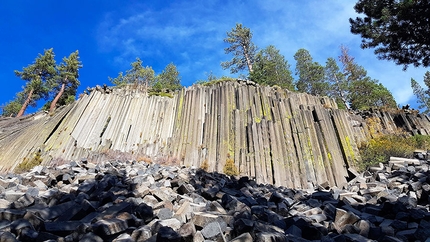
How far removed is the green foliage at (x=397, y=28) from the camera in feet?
26.5

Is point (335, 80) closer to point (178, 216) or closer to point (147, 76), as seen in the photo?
point (147, 76)

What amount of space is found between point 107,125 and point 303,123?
866cm

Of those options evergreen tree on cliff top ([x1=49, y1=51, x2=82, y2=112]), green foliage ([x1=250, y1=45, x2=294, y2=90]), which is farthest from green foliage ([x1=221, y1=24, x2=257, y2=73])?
evergreen tree on cliff top ([x1=49, y1=51, x2=82, y2=112])

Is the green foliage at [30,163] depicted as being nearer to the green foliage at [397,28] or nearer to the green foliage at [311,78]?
the green foliage at [397,28]

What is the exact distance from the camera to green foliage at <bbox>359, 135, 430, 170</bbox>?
894 centimetres

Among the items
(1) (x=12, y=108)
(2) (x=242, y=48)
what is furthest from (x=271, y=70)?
(1) (x=12, y=108)

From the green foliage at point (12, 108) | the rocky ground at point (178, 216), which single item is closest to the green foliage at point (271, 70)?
the rocky ground at point (178, 216)

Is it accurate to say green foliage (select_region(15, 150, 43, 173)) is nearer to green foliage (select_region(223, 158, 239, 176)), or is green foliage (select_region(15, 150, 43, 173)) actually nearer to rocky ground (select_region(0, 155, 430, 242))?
rocky ground (select_region(0, 155, 430, 242))

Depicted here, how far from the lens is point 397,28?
8.70 meters

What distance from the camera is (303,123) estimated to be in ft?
31.9

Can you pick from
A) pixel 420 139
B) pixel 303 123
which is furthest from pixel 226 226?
pixel 420 139

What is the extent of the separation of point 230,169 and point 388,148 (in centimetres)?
639

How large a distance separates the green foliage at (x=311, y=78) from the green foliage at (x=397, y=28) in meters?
20.2

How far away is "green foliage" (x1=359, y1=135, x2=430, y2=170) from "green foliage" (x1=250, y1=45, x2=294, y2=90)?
40.5 ft
